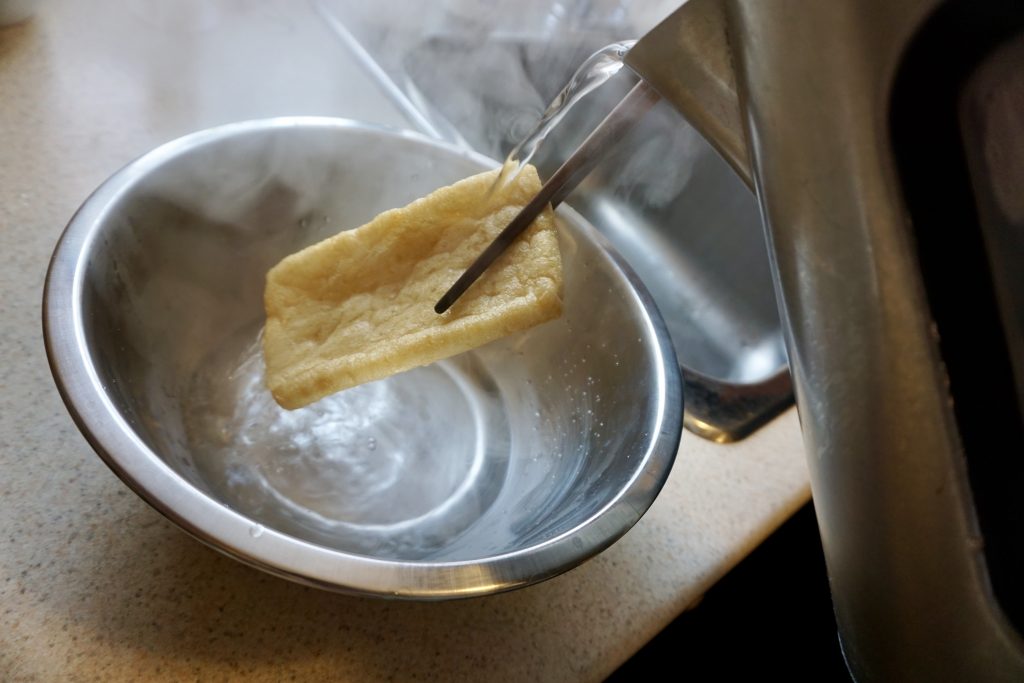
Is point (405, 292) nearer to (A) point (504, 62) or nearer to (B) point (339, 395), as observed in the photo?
(B) point (339, 395)

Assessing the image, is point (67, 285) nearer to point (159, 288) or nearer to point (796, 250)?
point (159, 288)

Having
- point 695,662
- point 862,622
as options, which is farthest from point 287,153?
point 695,662

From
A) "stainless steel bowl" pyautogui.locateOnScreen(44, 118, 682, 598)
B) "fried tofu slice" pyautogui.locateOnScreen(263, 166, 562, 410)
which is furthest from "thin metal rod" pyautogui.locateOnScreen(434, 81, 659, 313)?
"stainless steel bowl" pyautogui.locateOnScreen(44, 118, 682, 598)

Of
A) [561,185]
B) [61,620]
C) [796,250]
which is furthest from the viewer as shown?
[561,185]

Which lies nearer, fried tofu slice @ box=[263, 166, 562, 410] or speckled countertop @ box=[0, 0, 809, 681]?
speckled countertop @ box=[0, 0, 809, 681]

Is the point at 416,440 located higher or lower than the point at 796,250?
lower

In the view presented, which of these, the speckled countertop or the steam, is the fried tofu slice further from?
the steam
